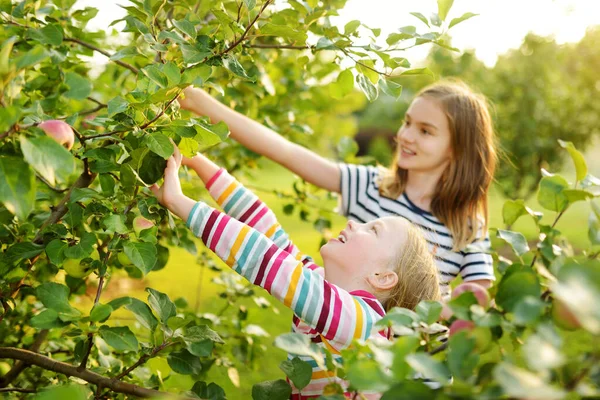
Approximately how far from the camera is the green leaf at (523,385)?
582mm

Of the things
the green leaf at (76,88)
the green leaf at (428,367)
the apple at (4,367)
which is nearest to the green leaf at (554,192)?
the green leaf at (428,367)

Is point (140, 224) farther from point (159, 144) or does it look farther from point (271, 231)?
point (271, 231)

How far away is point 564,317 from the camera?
0.81m

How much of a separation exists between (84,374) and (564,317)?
95 centimetres

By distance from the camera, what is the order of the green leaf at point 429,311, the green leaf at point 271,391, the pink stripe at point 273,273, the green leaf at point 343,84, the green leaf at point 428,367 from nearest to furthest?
the green leaf at point 428,367, the green leaf at point 429,311, the green leaf at point 271,391, the pink stripe at point 273,273, the green leaf at point 343,84

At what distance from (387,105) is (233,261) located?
19.8 metres

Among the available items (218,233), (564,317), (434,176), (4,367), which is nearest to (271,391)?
(218,233)

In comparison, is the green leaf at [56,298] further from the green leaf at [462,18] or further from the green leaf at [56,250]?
the green leaf at [462,18]

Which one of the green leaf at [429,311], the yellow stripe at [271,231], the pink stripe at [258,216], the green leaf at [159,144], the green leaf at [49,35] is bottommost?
the yellow stripe at [271,231]

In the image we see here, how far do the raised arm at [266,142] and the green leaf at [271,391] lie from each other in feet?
3.06

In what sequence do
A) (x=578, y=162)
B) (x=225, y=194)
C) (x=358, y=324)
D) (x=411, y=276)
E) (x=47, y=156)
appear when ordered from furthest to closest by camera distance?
(x=225, y=194) < (x=411, y=276) < (x=358, y=324) < (x=578, y=162) < (x=47, y=156)

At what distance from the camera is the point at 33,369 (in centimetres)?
187

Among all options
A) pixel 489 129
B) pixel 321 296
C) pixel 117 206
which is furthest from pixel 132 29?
pixel 489 129

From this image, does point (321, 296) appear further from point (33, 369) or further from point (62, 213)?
point (33, 369)
